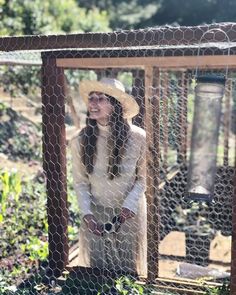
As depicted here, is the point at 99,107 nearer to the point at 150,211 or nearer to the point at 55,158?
the point at 55,158

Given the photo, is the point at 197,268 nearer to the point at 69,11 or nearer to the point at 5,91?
the point at 5,91

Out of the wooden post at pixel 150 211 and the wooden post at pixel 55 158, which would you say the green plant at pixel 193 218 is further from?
→ the wooden post at pixel 55 158

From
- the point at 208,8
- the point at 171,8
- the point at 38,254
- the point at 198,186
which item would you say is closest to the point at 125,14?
the point at 171,8

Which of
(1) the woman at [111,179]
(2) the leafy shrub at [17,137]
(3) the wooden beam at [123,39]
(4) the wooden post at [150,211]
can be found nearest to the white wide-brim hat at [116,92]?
(1) the woman at [111,179]

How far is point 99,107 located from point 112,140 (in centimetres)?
21

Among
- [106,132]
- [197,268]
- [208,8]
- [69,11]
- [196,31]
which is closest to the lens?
[196,31]

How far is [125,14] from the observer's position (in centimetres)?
1952

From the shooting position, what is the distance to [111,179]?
3088mm

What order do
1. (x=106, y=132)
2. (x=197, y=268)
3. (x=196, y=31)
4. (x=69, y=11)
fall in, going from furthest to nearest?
(x=69, y=11), (x=197, y=268), (x=106, y=132), (x=196, y=31)

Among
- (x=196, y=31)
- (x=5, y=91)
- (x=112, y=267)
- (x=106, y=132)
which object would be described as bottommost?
(x=112, y=267)

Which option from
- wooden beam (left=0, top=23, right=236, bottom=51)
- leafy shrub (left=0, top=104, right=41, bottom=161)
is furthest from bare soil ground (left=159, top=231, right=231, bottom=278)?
leafy shrub (left=0, top=104, right=41, bottom=161)

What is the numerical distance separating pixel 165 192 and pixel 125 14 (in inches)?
599

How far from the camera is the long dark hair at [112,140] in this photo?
299 centimetres

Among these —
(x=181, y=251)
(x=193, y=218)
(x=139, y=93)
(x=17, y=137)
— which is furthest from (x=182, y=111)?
(x=17, y=137)
